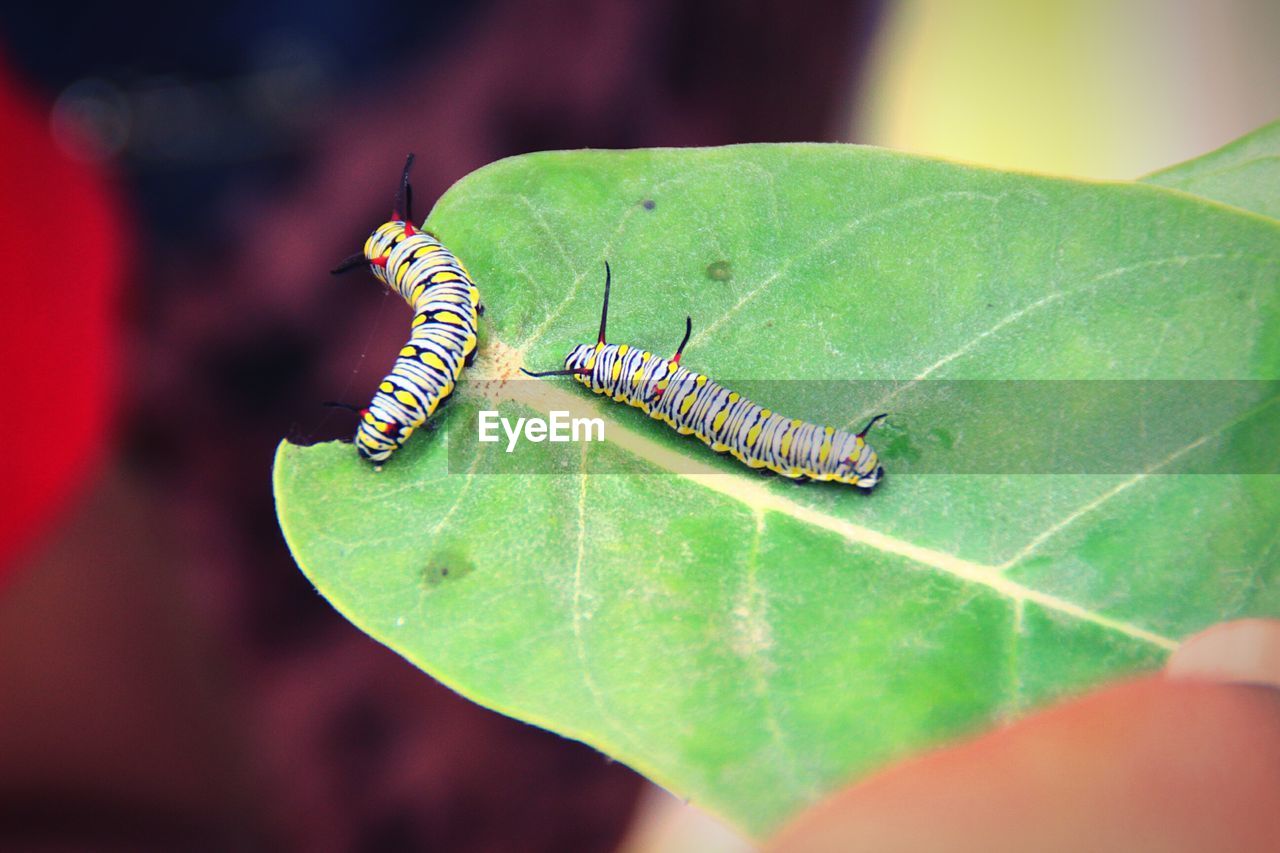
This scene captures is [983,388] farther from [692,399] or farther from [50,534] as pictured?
[50,534]

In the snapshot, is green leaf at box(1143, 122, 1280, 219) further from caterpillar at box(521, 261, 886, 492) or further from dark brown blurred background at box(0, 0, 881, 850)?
dark brown blurred background at box(0, 0, 881, 850)

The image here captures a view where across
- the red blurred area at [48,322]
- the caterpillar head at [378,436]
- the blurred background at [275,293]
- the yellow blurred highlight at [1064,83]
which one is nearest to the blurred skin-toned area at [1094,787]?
the caterpillar head at [378,436]

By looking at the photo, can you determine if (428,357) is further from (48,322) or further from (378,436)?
(48,322)

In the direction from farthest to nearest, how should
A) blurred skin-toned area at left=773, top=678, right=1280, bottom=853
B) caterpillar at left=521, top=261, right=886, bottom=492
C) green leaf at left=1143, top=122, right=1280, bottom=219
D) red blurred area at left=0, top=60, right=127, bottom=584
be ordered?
red blurred area at left=0, top=60, right=127, bottom=584 < green leaf at left=1143, top=122, right=1280, bottom=219 < caterpillar at left=521, top=261, right=886, bottom=492 < blurred skin-toned area at left=773, top=678, right=1280, bottom=853

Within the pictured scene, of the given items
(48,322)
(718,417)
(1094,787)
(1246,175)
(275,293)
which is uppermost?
(1246,175)

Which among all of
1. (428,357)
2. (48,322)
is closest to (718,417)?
(428,357)

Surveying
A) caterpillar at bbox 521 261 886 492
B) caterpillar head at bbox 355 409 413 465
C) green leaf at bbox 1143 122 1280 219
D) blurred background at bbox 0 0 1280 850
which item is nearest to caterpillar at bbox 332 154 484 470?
caterpillar head at bbox 355 409 413 465

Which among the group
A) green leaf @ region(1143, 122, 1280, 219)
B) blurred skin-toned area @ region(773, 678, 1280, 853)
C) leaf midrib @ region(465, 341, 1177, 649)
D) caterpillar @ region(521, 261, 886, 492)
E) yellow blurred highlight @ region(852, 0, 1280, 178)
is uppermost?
yellow blurred highlight @ region(852, 0, 1280, 178)
